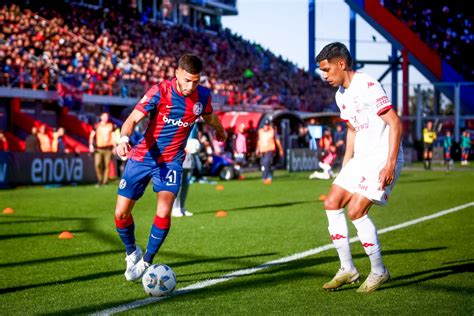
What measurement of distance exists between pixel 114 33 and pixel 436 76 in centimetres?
2141

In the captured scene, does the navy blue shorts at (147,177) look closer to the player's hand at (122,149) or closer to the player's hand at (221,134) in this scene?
the player's hand at (122,149)

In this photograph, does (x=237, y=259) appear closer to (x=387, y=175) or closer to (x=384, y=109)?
(x=387, y=175)

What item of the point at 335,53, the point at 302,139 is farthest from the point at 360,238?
the point at 302,139

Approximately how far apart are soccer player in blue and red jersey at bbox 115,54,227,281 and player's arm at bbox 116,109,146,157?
2.2 inches

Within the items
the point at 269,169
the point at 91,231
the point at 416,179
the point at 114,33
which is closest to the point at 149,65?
the point at 114,33

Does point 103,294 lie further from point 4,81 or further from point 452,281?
point 4,81

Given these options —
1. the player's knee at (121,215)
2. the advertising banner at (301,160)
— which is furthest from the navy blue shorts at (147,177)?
the advertising banner at (301,160)

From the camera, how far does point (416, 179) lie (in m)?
25.6

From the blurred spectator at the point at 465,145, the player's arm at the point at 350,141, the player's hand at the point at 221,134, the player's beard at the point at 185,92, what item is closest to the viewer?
the player's arm at the point at 350,141

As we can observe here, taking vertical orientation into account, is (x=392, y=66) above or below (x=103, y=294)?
above

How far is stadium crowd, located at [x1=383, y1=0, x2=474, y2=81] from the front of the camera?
4847 cm

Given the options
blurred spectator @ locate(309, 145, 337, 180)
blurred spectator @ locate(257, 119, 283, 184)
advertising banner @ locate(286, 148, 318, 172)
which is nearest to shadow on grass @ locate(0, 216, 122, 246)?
blurred spectator @ locate(257, 119, 283, 184)

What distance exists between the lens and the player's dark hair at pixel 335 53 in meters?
6.41

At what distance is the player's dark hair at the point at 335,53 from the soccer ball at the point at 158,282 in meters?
2.26
